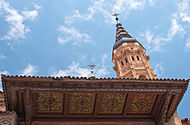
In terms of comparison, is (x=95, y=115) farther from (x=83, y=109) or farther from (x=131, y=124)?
(x=131, y=124)

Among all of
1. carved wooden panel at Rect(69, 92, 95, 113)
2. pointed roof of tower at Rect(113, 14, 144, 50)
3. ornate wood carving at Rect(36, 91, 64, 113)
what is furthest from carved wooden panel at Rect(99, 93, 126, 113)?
pointed roof of tower at Rect(113, 14, 144, 50)

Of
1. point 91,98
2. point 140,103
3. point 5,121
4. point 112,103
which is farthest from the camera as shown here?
point 140,103

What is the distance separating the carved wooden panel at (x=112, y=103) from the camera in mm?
11883

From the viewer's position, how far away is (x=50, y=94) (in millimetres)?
11305

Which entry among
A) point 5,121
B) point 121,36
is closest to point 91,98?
point 5,121

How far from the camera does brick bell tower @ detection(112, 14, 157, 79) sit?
2441cm

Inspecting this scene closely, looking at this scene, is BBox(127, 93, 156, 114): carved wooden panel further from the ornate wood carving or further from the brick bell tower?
the brick bell tower

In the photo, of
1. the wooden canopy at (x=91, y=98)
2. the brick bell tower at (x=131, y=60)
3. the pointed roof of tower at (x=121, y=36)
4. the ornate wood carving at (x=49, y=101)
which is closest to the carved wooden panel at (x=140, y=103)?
the wooden canopy at (x=91, y=98)

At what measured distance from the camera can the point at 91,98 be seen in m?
11.8

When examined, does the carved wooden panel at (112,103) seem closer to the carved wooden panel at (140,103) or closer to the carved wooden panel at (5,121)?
the carved wooden panel at (140,103)

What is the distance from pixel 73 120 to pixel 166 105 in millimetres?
4912

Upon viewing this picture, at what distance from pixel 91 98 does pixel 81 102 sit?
56 cm

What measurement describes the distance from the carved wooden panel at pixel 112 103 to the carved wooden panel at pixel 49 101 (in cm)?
220

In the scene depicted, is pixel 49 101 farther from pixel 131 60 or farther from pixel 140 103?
pixel 131 60
